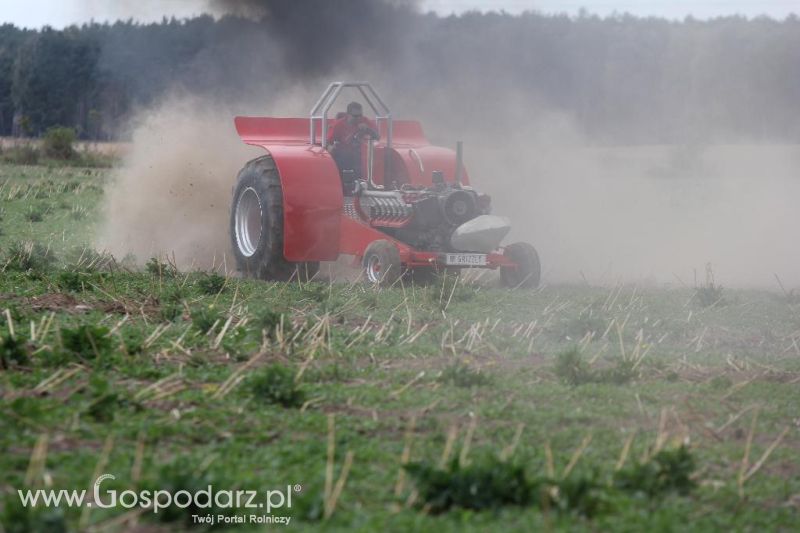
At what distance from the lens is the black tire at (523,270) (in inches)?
570

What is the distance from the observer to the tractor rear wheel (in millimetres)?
14312

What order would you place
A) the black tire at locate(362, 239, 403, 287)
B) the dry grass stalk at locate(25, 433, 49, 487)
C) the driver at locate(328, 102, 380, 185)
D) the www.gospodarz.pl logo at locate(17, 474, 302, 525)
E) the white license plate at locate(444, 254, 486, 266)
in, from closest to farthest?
the www.gospodarz.pl logo at locate(17, 474, 302, 525) → the dry grass stalk at locate(25, 433, 49, 487) → the black tire at locate(362, 239, 403, 287) → the white license plate at locate(444, 254, 486, 266) → the driver at locate(328, 102, 380, 185)

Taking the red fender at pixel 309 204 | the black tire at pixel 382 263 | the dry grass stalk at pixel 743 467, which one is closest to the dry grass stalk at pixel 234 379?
the dry grass stalk at pixel 743 467

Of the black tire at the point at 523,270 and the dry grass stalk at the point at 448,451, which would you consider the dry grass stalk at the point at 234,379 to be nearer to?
the dry grass stalk at the point at 448,451

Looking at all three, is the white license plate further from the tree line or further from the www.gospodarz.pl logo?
the www.gospodarz.pl logo

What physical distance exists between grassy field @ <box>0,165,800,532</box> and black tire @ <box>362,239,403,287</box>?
3.58ft

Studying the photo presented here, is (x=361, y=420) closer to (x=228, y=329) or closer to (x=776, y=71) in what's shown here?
(x=228, y=329)

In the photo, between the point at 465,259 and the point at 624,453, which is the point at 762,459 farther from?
the point at 465,259

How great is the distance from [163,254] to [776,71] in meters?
19.0

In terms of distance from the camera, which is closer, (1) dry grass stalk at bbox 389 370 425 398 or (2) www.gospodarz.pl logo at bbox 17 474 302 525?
(2) www.gospodarz.pl logo at bbox 17 474 302 525

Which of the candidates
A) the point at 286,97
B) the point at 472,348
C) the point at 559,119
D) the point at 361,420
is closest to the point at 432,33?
the point at 559,119

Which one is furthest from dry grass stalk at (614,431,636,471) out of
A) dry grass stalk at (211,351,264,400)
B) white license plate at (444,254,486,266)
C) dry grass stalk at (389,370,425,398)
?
white license plate at (444,254,486,266)

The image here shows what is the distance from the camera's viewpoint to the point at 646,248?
1972 cm

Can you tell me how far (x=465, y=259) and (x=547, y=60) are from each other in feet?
55.6
